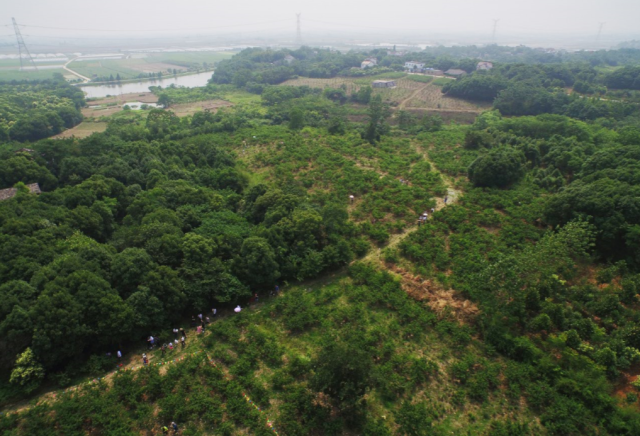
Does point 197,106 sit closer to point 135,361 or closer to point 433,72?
point 135,361

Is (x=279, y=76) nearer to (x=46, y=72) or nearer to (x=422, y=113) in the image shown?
(x=422, y=113)

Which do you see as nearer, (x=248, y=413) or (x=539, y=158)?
(x=248, y=413)

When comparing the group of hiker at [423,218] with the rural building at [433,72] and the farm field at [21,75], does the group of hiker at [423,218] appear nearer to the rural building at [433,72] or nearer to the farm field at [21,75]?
the rural building at [433,72]

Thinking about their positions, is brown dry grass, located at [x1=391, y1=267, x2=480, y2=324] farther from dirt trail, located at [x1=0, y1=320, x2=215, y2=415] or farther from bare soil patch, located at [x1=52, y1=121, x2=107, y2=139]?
bare soil patch, located at [x1=52, y1=121, x2=107, y2=139]

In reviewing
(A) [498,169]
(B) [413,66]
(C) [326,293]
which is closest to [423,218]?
(A) [498,169]

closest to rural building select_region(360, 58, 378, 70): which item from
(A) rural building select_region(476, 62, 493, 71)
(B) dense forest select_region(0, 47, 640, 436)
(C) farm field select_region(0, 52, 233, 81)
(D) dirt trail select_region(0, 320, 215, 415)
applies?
(A) rural building select_region(476, 62, 493, 71)

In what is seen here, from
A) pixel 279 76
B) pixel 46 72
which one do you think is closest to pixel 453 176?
pixel 279 76
